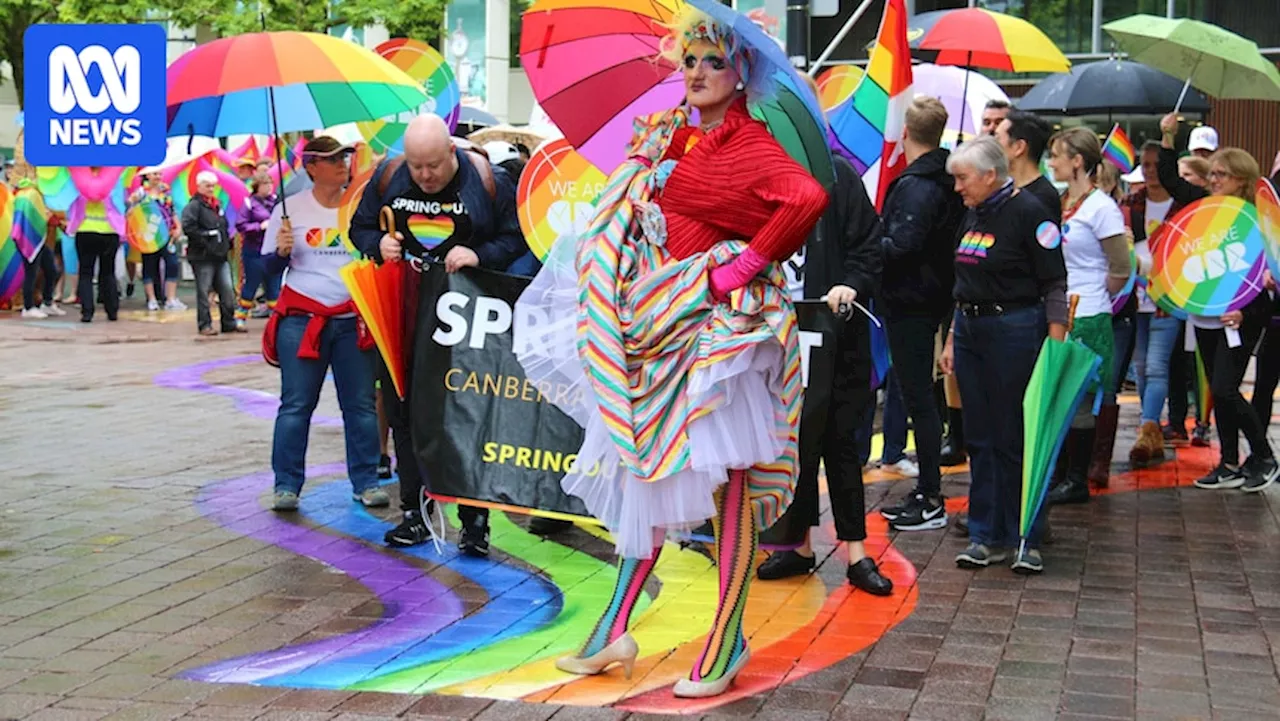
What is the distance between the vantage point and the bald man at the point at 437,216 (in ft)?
23.6

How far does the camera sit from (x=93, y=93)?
201 inches

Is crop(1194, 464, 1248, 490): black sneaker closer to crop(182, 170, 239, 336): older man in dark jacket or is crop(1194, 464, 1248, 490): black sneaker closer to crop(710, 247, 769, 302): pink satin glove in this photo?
crop(710, 247, 769, 302): pink satin glove

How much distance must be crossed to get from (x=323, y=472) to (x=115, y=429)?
8.03ft

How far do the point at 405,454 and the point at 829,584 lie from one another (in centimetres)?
208

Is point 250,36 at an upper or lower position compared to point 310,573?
upper

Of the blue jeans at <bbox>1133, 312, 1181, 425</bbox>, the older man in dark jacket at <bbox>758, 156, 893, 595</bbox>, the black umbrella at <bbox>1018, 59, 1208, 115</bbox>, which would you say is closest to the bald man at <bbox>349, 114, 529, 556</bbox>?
the older man in dark jacket at <bbox>758, 156, 893, 595</bbox>

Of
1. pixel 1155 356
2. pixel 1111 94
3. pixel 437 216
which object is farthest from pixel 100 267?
pixel 437 216

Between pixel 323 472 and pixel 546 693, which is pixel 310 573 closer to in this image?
pixel 546 693

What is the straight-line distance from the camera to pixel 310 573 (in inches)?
273

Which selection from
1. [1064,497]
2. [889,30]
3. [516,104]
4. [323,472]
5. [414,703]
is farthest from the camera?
[516,104]

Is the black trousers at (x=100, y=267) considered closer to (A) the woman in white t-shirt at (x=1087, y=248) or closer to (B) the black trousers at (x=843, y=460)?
(A) the woman in white t-shirt at (x=1087, y=248)

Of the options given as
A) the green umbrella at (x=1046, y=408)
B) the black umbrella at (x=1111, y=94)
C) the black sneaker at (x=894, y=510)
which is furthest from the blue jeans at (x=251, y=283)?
the green umbrella at (x=1046, y=408)

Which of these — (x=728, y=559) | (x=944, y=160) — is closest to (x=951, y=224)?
(x=944, y=160)

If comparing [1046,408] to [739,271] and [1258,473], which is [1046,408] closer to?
[739,271]
